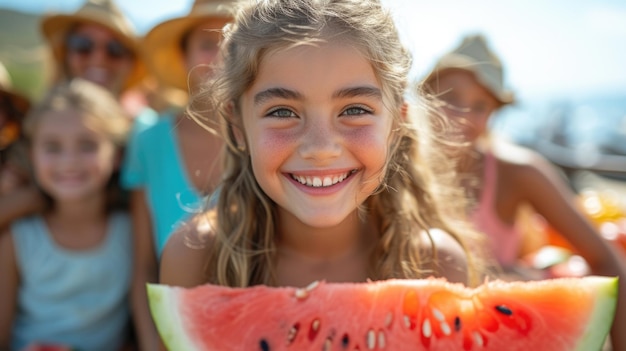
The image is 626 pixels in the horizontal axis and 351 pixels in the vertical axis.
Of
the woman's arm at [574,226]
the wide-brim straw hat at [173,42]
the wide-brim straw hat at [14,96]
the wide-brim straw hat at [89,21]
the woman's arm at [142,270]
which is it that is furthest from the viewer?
the wide-brim straw hat at [89,21]

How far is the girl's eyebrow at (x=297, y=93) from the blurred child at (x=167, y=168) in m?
0.99

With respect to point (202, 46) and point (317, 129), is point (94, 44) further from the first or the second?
→ point (317, 129)

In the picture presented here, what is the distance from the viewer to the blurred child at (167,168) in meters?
2.75

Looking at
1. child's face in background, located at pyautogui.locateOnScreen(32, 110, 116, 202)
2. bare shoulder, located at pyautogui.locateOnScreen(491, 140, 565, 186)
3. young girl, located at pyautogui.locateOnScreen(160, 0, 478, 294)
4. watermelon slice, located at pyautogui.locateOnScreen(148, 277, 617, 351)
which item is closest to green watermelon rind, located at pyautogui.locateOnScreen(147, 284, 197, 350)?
watermelon slice, located at pyautogui.locateOnScreen(148, 277, 617, 351)

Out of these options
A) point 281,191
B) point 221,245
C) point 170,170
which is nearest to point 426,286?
point 281,191

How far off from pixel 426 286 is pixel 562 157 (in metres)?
6.05

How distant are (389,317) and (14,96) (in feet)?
9.13

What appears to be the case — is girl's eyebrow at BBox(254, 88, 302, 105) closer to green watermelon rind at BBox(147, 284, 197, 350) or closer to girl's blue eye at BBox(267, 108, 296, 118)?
girl's blue eye at BBox(267, 108, 296, 118)

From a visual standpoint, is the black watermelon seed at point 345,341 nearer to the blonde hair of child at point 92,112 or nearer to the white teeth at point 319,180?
the white teeth at point 319,180

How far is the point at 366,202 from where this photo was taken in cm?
209

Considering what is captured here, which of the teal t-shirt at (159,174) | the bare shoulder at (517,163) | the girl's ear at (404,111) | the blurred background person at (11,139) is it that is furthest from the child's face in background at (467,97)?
the blurred background person at (11,139)

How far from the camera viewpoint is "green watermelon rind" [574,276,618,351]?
1569 millimetres

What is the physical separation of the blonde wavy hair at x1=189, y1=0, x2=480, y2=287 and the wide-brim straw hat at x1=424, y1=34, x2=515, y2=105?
37.7 inches

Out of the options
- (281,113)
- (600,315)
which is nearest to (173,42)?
(281,113)
